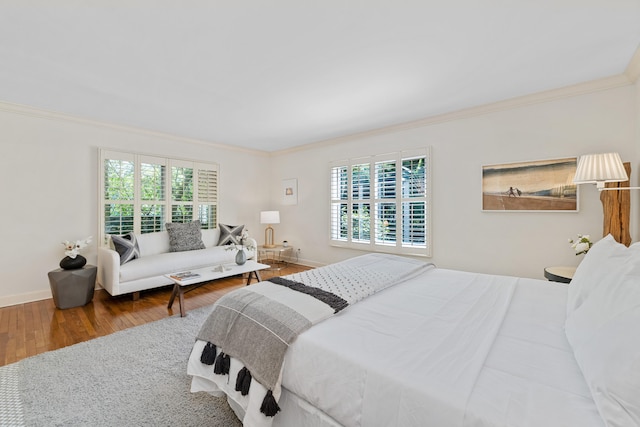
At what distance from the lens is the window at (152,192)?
416 cm

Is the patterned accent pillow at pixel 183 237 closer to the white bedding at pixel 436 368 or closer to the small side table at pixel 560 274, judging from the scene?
the white bedding at pixel 436 368

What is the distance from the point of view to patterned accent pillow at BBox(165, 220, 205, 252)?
14.7ft

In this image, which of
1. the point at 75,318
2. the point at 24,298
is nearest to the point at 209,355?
the point at 75,318

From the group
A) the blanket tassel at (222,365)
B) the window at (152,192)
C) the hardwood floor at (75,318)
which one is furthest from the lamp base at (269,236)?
the blanket tassel at (222,365)

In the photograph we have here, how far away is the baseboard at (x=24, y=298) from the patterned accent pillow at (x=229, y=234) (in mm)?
2341

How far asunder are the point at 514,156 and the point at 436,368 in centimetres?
324

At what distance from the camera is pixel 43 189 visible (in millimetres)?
3613

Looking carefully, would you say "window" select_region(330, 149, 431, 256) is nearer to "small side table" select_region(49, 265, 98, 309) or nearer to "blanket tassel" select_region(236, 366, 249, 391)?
"blanket tassel" select_region(236, 366, 249, 391)

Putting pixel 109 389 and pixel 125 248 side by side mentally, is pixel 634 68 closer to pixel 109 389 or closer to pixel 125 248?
pixel 109 389

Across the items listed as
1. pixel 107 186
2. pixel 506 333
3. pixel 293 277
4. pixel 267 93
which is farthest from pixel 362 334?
pixel 107 186

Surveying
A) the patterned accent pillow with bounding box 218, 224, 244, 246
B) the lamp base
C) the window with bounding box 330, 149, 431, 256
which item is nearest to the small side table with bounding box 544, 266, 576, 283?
the window with bounding box 330, 149, 431, 256

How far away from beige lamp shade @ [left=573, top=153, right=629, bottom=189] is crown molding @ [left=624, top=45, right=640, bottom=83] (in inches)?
36.8

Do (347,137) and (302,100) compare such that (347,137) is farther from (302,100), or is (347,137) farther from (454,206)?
(454,206)

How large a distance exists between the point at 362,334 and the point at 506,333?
66 cm
